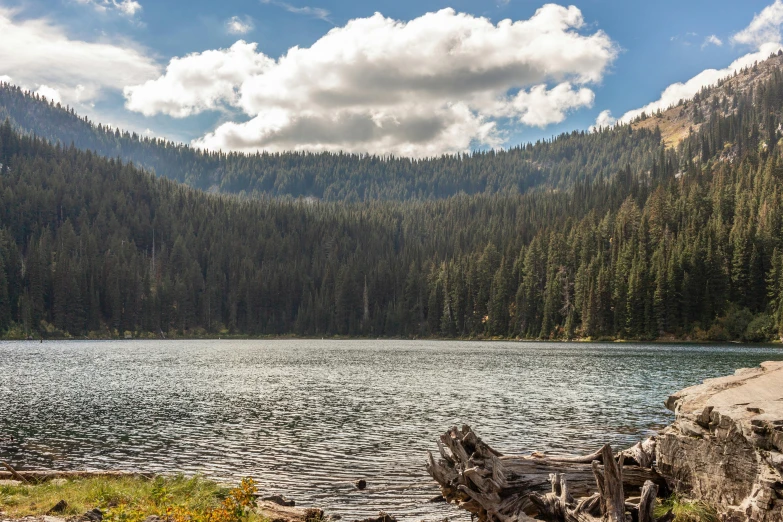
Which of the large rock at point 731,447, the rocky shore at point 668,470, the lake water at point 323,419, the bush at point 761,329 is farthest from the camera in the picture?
the bush at point 761,329

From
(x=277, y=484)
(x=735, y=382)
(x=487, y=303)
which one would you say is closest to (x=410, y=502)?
(x=277, y=484)

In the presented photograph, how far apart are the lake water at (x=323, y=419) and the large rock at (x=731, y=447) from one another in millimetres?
8961

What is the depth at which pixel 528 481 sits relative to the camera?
16875mm

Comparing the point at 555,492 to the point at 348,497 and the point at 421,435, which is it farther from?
the point at 421,435

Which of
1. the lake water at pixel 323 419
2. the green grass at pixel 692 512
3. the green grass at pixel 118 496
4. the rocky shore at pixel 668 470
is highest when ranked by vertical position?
the rocky shore at pixel 668 470

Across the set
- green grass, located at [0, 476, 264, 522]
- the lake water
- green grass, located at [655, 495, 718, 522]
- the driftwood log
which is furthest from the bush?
green grass, located at [0, 476, 264, 522]

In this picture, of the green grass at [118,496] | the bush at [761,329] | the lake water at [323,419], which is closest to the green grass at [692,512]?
the lake water at [323,419]

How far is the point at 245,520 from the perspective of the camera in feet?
54.9

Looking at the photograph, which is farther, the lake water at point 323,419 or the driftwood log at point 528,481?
the lake water at point 323,419

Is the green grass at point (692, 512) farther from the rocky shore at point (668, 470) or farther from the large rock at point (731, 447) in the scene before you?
the large rock at point (731, 447)

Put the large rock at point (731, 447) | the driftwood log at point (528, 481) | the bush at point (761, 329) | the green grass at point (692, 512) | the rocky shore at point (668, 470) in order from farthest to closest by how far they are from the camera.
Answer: the bush at point (761, 329) < the driftwood log at point (528, 481) < the green grass at point (692, 512) < the rocky shore at point (668, 470) < the large rock at point (731, 447)

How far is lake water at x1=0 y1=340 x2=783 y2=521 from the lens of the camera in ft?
89.8

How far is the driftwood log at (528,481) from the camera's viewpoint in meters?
15.0

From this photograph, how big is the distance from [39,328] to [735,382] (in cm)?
20001
